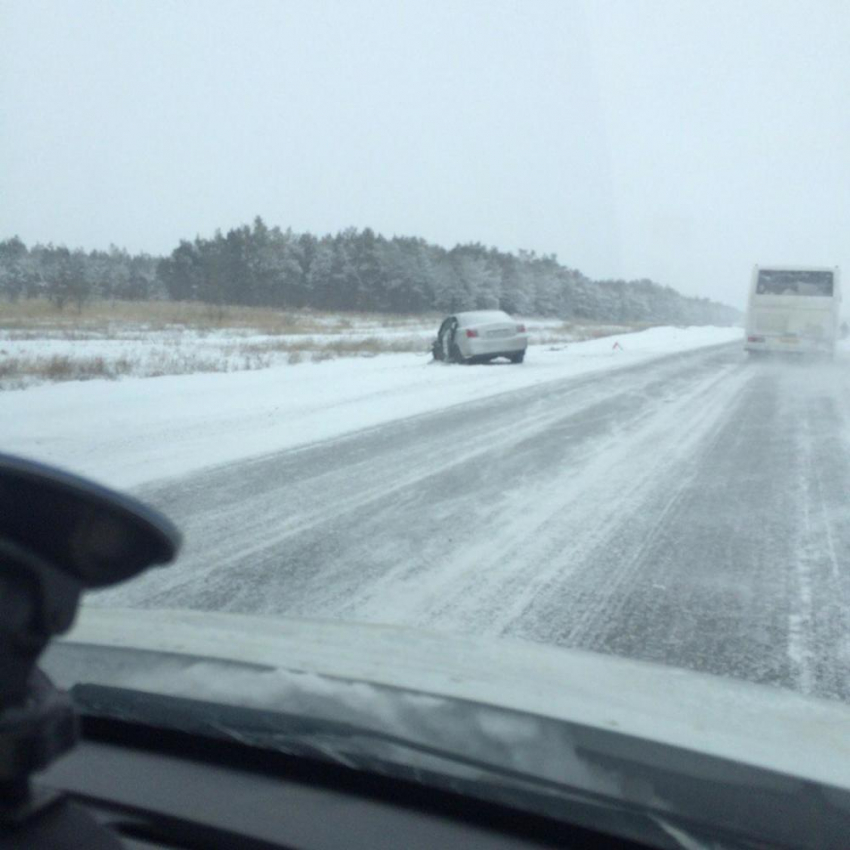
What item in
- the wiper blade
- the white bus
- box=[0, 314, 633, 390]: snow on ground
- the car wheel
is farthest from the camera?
the white bus

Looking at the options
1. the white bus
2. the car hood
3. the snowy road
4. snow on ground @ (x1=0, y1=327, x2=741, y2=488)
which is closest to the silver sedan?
snow on ground @ (x1=0, y1=327, x2=741, y2=488)

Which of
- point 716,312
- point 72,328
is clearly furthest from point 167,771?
point 716,312

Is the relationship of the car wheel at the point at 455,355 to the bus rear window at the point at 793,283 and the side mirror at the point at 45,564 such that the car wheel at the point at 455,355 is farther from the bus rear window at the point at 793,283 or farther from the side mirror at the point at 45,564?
the side mirror at the point at 45,564

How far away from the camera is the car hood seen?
247 centimetres

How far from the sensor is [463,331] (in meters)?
24.3

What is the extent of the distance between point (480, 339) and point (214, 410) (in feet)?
35.1

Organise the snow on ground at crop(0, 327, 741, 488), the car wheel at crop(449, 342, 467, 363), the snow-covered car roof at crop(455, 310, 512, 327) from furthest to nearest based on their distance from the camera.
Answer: the car wheel at crop(449, 342, 467, 363)
the snow-covered car roof at crop(455, 310, 512, 327)
the snow on ground at crop(0, 327, 741, 488)

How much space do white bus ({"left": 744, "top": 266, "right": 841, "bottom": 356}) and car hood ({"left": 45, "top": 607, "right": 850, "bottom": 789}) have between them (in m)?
28.2

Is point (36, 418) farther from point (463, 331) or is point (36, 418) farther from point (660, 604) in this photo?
point (463, 331)

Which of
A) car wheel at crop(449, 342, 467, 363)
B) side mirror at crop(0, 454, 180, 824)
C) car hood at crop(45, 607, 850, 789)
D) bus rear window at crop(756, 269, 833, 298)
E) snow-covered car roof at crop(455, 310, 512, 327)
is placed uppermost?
bus rear window at crop(756, 269, 833, 298)

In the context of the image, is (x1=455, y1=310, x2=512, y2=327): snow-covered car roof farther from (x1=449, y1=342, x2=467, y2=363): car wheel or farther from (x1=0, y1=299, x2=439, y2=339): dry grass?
(x1=0, y1=299, x2=439, y2=339): dry grass

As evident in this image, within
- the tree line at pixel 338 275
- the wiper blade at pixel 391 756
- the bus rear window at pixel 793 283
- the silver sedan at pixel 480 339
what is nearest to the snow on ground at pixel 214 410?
the silver sedan at pixel 480 339

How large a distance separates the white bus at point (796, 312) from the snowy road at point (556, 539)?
17.9m

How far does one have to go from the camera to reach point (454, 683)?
2.83 metres
